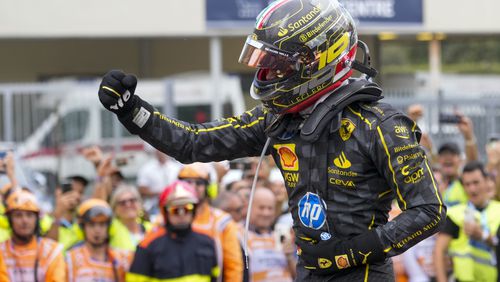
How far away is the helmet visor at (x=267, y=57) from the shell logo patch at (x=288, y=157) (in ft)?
1.11

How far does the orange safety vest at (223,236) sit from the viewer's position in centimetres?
824

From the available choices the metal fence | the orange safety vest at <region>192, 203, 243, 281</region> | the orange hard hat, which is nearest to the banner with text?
the metal fence

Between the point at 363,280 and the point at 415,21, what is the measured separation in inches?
530

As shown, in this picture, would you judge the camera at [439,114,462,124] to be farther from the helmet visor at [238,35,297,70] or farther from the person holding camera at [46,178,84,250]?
the helmet visor at [238,35,297,70]

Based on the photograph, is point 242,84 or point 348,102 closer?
point 348,102

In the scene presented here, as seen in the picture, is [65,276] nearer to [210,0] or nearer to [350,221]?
[350,221]

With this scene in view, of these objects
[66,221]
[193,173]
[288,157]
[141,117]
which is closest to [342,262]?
[288,157]

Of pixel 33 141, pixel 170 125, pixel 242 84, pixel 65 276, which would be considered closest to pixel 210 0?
pixel 242 84

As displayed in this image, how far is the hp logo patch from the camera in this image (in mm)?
4422

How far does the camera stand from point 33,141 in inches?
460

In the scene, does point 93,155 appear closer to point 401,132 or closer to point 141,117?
point 141,117

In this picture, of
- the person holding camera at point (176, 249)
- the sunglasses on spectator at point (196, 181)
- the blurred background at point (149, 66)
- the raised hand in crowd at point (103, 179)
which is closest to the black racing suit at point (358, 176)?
the person holding camera at point (176, 249)

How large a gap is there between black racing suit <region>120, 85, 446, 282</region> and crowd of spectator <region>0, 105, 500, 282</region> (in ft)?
9.66

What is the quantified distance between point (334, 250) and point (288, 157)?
1.47ft
